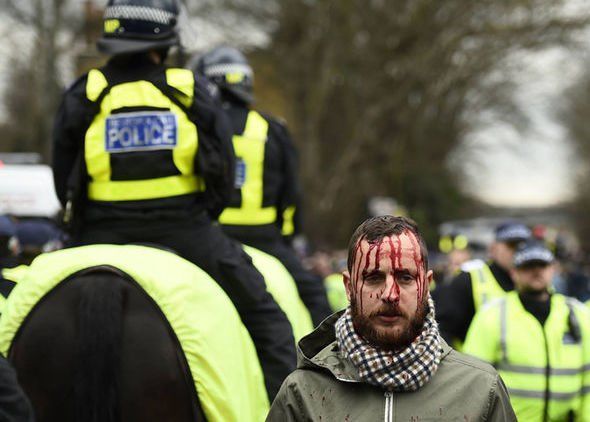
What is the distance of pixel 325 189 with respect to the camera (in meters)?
30.4

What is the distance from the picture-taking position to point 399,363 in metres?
3.25

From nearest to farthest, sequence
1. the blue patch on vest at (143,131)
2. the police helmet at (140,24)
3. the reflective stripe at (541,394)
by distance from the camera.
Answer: the blue patch on vest at (143,131)
the police helmet at (140,24)
the reflective stripe at (541,394)

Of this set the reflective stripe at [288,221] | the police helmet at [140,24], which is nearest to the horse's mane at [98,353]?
the police helmet at [140,24]

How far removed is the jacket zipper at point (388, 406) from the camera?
3.26m

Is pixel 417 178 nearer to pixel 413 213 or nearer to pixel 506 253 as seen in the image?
pixel 413 213

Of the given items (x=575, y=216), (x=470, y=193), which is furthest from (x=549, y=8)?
(x=575, y=216)

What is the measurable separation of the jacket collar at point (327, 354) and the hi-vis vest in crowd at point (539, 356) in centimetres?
284

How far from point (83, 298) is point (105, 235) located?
0.86m

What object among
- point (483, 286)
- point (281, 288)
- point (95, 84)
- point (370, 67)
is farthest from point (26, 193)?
point (370, 67)

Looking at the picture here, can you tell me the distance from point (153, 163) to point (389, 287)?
2238mm

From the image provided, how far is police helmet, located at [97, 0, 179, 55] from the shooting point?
556 centimetres

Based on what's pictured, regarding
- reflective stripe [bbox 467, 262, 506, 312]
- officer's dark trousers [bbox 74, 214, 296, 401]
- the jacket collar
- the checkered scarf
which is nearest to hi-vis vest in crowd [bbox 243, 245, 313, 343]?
officer's dark trousers [bbox 74, 214, 296, 401]

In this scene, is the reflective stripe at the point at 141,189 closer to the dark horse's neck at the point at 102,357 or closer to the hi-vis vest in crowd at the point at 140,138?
the hi-vis vest in crowd at the point at 140,138

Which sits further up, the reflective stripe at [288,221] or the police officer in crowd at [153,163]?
the police officer in crowd at [153,163]
